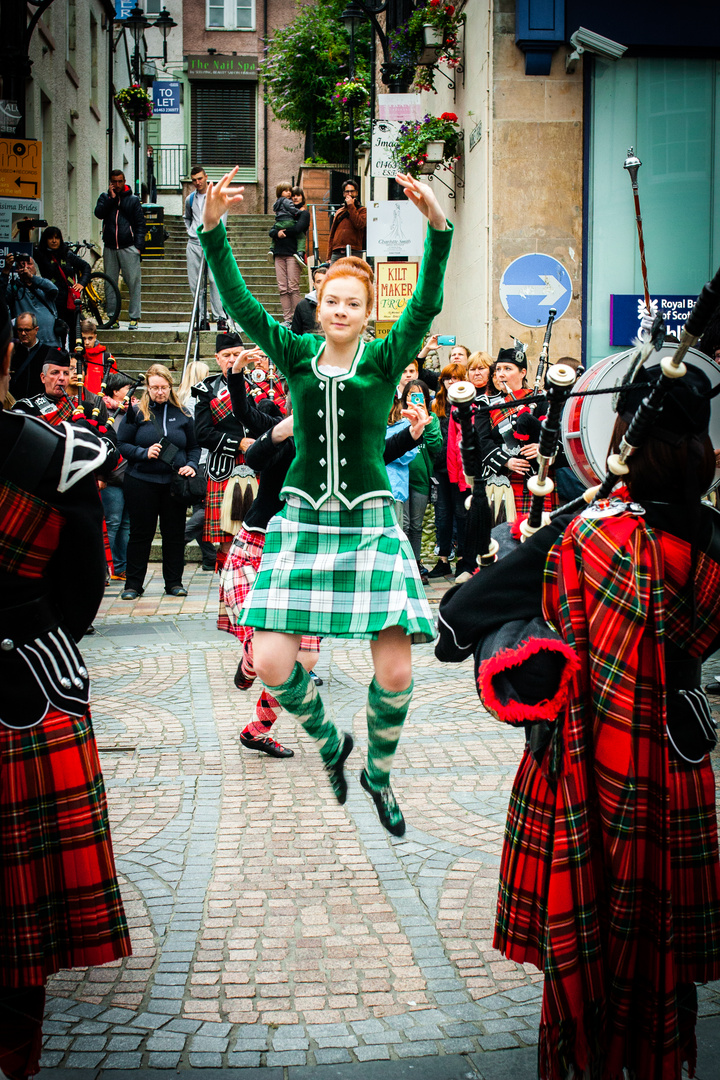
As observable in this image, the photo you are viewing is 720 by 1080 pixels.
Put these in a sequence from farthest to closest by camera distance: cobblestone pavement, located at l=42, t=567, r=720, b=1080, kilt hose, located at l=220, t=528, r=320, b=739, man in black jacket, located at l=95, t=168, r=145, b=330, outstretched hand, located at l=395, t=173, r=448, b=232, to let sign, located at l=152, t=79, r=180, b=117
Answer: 1. to let sign, located at l=152, t=79, r=180, b=117
2. man in black jacket, located at l=95, t=168, r=145, b=330
3. kilt hose, located at l=220, t=528, r=320, b=739
4. outstretched hand, located at l=395, t=173, r=448, b=232
5. cobblestone pavement, located at l=42, t=567, r=720, b=1080

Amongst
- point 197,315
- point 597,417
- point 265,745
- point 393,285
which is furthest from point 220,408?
point 197,315

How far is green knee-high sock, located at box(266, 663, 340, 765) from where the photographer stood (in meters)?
3.83

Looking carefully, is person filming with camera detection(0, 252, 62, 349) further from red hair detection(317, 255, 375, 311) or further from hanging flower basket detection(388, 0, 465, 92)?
red hair detection(317, 255, 375, 311)

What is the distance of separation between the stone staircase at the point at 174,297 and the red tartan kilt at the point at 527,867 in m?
14.5

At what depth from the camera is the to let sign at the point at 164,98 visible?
3378 cm

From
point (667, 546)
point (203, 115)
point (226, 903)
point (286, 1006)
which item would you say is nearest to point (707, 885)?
point (667, 546)

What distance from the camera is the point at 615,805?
249 cm

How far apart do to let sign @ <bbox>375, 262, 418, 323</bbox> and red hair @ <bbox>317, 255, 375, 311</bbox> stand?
8.35 meters

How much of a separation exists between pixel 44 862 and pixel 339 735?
1434mm

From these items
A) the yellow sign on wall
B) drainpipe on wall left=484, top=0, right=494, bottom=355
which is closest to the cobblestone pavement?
drainpipe on wall left=484, top=0, right=494, bottom=355

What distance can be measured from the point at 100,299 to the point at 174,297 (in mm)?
4678

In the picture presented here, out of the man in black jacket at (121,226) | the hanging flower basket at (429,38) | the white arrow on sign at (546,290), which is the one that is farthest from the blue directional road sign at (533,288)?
the man in black jacket at (121,226)

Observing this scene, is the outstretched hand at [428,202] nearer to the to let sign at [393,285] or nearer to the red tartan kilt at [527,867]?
the red tartan kilt at [527,867]

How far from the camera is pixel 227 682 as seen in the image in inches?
296
